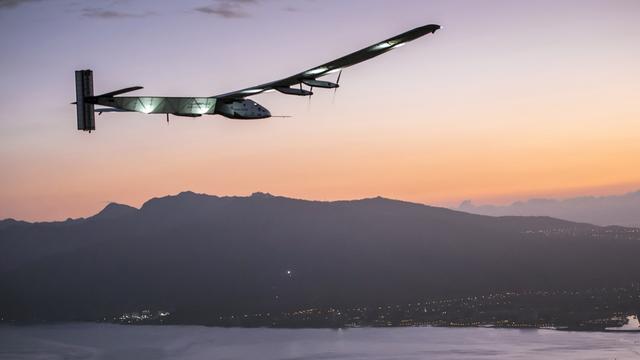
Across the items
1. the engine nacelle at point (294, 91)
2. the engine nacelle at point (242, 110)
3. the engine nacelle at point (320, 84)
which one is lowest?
the engine nacelle at point (242, 110)

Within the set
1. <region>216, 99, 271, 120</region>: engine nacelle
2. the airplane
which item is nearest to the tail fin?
the airplane

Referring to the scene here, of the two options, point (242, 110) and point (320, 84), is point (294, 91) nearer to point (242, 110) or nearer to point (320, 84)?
point (320, 84)

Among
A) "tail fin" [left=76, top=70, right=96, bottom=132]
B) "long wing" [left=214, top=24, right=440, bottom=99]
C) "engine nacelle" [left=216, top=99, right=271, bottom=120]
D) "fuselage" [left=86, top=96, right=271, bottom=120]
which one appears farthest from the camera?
"engine nacelle" [left=216, top=99, right=271, bottom=120]

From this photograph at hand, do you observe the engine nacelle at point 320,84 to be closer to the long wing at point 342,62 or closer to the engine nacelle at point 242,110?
the long wing at point 342,62

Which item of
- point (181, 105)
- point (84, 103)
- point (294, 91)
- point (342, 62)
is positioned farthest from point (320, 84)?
point (84, 103)

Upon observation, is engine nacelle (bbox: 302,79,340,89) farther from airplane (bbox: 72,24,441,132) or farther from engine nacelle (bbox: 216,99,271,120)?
engine nacelle (bbox: 216,99,271,120)

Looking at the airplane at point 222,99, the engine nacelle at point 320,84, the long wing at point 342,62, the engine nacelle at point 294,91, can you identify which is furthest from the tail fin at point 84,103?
the engine nacelle at point 320,84

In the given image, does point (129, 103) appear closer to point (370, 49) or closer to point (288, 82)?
point (288, 82)
